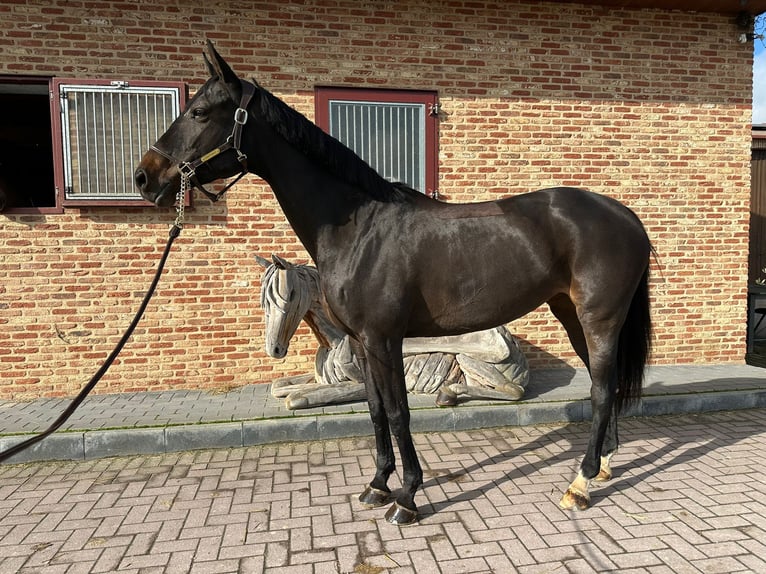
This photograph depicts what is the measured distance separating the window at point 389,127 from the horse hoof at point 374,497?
10.9 feet

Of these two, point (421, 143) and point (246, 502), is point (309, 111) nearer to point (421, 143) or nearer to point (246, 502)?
point (421, 143)

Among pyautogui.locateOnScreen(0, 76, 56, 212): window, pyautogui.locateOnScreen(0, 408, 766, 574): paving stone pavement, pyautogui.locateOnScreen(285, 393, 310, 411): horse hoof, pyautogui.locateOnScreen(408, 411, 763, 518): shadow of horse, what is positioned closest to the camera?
pyautogui.locateOnScreen(0, 408, 766, 574): paving stone pavement

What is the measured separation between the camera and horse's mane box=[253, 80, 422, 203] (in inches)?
95.7

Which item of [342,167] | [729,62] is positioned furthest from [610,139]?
[342,167]

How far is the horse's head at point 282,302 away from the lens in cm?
352

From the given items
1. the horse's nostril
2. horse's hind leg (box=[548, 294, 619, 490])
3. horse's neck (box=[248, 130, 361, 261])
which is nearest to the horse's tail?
horse's hind leg (box=[548, 294, 619, 490])

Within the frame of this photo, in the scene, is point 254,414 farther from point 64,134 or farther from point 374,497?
point 64,134

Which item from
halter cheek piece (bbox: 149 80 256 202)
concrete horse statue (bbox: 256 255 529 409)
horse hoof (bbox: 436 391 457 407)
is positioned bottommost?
horse hoof (bbox: 436 391 457 407)

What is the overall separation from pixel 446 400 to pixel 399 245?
74.2 inches

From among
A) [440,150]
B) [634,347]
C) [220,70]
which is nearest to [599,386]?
[634,347]

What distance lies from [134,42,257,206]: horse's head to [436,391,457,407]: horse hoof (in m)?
2.61

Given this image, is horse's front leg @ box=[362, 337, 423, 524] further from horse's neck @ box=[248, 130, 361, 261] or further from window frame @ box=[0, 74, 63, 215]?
window frame @ box=[0, 74, 63, 215]

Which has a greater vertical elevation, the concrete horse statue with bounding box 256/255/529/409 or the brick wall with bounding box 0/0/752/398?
the brick wall with bounding box 0/0/752/398

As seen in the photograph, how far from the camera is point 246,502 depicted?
2.80 metres
